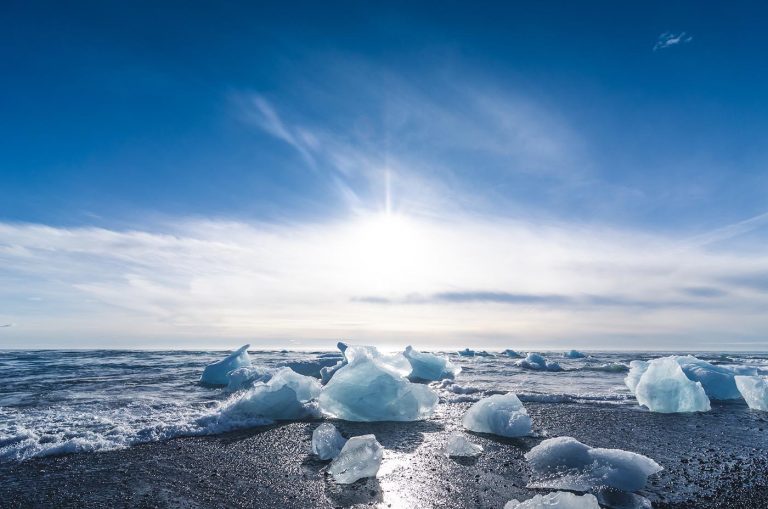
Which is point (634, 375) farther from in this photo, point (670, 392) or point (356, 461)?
point (356, 461)

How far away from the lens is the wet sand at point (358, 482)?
3.58m

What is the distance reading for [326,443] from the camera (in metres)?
4.80

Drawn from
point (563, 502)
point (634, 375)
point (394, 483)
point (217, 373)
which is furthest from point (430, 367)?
point (563, 502)

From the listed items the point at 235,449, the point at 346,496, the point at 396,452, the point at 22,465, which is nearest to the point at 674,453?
the point at 396,452

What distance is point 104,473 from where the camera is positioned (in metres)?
4.19

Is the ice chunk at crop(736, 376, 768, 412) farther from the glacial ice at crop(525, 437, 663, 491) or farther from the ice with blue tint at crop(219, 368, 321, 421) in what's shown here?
the ice with blue tint at crop(219, 368, 321, 421)

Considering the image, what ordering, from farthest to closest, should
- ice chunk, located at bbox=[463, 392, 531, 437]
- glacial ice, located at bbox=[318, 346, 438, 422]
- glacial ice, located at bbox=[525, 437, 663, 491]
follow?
glacial ice, located at bbox=[318, 346, 438, 422]
ice chunk, located at bbox=[463, 392, 531, 437]
glacial ice, located at bbox=[525, 437, 663, 491]

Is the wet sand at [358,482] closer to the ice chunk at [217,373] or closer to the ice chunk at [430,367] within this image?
the ice chunk at [217,373]

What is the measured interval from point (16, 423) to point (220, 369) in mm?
6245

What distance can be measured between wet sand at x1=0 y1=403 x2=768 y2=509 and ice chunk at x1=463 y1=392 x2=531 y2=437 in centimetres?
20

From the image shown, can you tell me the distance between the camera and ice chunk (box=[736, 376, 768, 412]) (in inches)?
341

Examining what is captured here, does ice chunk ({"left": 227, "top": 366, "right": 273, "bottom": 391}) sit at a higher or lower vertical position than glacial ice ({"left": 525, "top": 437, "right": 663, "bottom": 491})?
higher

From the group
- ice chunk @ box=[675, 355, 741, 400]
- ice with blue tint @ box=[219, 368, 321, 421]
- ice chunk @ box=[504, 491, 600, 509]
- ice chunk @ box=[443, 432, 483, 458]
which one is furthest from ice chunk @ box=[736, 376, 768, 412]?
ice with blue tint @ box=[219, 368, 321, 421]

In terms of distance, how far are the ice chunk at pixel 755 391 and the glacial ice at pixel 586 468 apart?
6.88 metres
